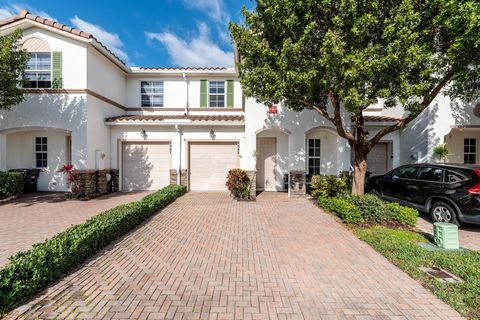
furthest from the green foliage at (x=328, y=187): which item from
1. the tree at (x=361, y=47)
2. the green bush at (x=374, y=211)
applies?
the tree at (x=361, y=47)

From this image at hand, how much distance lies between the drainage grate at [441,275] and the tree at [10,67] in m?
13.4

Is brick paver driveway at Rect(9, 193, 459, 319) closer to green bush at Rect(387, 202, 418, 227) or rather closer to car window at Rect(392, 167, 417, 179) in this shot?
green bush at Rect(387, 202, 418, 227)

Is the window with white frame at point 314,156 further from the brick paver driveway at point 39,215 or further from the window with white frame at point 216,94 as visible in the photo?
the brick paver driveway at point 39,215

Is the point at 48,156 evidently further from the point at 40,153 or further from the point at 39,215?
the point at 39,215

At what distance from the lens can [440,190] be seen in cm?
708

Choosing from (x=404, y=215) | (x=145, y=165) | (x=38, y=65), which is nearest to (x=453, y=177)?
(x=404, y=215)

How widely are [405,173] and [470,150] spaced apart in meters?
7.49

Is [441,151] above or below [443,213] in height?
above

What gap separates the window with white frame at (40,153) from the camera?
12191 mm

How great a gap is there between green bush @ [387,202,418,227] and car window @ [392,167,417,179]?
1.78 meters

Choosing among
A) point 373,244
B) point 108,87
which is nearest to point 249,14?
point 373,244

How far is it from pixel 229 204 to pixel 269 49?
588 cm

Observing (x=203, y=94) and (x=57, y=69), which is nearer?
(x=57, y=69)

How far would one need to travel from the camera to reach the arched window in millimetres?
10812
